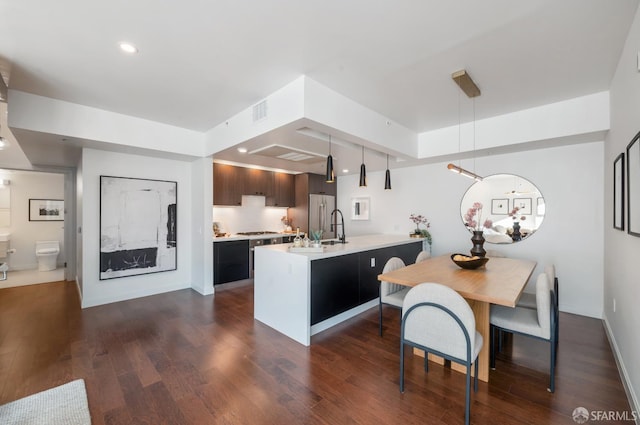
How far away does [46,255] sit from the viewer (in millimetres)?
6125

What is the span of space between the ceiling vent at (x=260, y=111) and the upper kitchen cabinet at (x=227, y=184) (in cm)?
247

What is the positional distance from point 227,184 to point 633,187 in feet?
17.8

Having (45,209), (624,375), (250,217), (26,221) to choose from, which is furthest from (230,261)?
(26,221)

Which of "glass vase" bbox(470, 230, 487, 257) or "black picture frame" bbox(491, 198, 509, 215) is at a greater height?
"black picture frame" bbox(491, 198, 509, 215)

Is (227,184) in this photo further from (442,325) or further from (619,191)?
(619,191)

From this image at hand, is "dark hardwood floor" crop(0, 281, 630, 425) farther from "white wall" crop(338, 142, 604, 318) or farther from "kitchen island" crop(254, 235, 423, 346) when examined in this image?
"white wall" crop(338, 142, 604, 318)

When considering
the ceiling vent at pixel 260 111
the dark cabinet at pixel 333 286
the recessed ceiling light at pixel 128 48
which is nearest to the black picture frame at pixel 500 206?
the dark cabinet at pixel 333 286

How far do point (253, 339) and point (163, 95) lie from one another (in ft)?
9.28

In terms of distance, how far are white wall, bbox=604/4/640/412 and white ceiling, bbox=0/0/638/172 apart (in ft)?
0.68

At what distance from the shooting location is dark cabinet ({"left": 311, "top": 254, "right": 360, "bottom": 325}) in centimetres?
300

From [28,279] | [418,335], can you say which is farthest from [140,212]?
[418,335]

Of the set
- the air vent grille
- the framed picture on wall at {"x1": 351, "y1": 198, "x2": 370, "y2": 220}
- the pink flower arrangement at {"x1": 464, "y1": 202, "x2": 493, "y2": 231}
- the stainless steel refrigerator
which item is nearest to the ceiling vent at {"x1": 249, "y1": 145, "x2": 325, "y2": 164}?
the air vent grille

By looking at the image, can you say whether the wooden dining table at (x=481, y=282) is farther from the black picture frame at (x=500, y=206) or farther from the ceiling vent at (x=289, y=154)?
the ceiling vent at (x=289, y=154)

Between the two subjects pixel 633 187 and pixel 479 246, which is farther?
pixel 479 246
